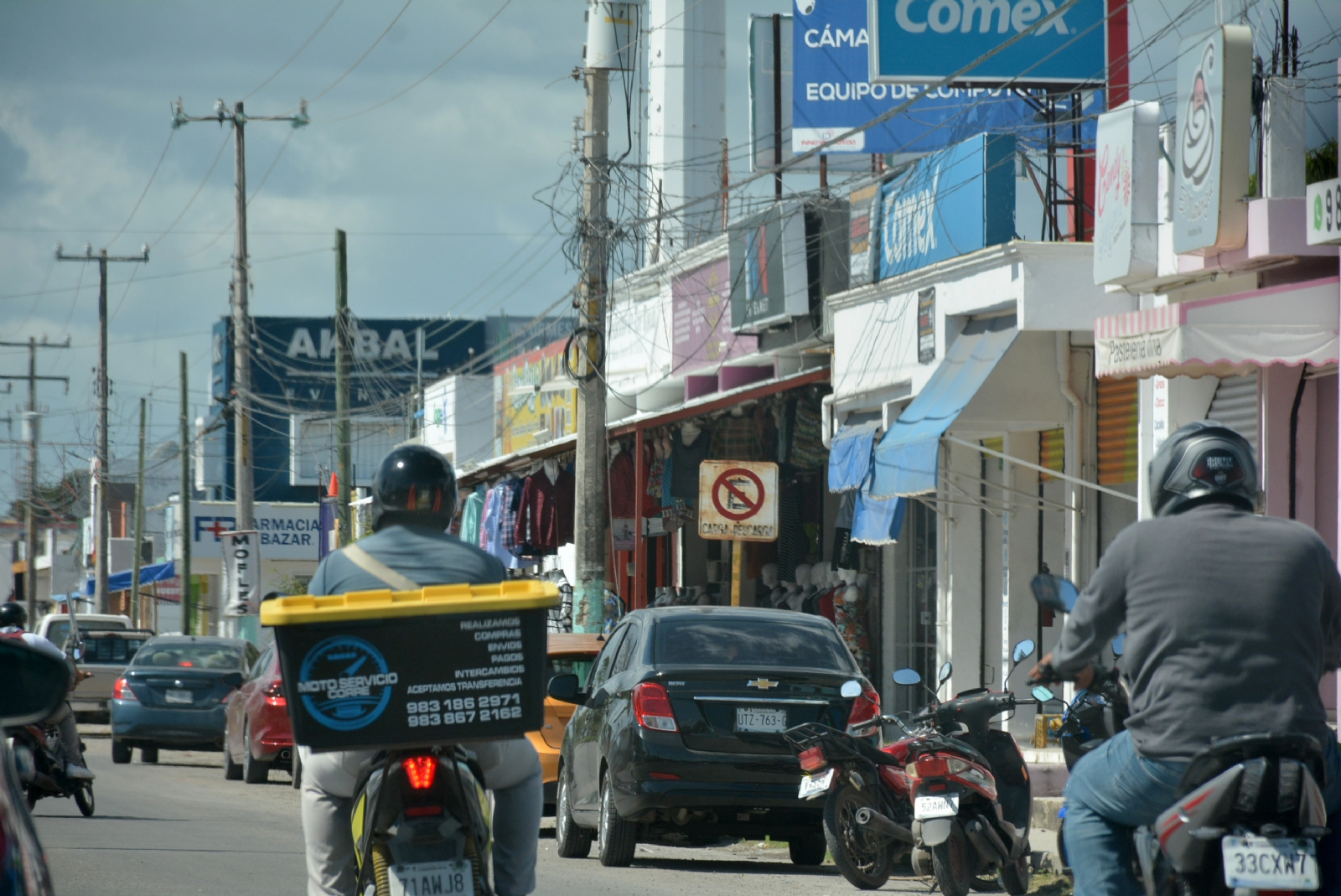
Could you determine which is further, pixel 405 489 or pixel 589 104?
pixel 589 104

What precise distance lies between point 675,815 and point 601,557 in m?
9.47

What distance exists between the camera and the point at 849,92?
2334 cm

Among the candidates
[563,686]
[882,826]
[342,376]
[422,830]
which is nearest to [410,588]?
[422,830]

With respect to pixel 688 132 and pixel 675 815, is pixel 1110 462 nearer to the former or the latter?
pixel 675 815

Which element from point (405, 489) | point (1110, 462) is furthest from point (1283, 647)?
point (1110, 462)

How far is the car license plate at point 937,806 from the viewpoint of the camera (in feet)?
Answer: 30.1

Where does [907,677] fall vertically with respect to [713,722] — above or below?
above

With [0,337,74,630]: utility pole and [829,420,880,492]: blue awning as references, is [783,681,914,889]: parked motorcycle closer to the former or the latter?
[829,420,880,492]: blue awning

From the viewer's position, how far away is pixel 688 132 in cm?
3959

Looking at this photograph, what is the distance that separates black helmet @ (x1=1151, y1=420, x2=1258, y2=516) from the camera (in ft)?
16.3

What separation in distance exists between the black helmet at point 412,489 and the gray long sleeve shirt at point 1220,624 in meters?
2.19

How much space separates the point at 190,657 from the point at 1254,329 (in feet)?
50.0

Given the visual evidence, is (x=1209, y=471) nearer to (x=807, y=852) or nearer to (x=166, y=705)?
(x=807, y=852)

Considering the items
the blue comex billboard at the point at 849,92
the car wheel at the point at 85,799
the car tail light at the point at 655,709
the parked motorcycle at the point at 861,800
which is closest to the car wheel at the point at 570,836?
the car tail light at the point at 655,709
